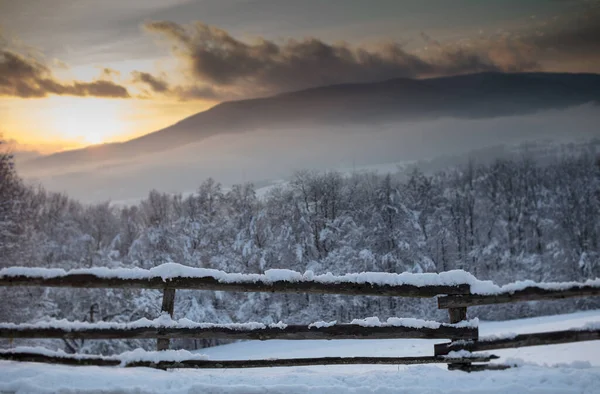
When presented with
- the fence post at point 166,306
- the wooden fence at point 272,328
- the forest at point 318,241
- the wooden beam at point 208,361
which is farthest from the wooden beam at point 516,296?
the forest at point 318,241

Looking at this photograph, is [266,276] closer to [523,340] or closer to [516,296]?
[516,296]

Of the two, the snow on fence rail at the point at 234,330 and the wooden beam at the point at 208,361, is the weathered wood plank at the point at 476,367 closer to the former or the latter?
the wooden beam at the point at 208,361

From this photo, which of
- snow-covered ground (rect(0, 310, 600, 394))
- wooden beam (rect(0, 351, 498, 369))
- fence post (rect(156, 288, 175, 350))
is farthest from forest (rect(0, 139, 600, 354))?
snow-covered ground (rect(0, 310, 600, 394))

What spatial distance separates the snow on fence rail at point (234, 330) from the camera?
22.4 ft

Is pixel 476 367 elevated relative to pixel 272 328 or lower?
lower

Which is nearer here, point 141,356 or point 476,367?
point 141,356

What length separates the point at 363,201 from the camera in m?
47.2

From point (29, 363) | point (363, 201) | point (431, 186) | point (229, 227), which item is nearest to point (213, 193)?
point (229, 227)

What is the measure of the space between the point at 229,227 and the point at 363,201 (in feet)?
42.5

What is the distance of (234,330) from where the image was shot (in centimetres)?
693

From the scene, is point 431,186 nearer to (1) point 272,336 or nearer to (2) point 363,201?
(2) point 363,201

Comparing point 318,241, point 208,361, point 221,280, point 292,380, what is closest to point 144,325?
point 208,361

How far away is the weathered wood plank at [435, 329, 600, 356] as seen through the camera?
7.03 meters

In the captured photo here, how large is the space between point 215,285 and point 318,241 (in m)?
36.5
